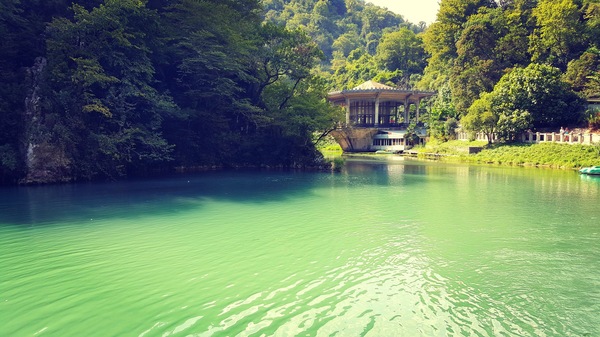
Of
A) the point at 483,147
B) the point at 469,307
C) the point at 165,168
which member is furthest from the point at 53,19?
the point at 483,147

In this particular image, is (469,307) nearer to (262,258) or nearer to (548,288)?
(548,288)

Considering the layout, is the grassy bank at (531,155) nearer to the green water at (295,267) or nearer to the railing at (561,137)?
the railing at (561,137)

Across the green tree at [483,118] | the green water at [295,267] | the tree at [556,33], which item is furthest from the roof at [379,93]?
the green water at [295,267]

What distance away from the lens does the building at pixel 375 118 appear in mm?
64000

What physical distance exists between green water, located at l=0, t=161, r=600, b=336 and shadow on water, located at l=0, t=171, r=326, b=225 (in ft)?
0.51

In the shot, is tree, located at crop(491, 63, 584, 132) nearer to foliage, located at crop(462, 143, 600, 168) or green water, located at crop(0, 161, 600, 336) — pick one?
foliage, located at crop(462, 143, 600, 168)

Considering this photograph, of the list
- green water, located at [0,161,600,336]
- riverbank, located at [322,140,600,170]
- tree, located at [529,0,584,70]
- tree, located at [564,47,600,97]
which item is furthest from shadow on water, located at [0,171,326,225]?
tree, located at [529,0,584,70]

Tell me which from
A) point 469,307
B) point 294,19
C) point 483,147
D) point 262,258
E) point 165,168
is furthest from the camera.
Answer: point 294,19

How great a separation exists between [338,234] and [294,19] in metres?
120

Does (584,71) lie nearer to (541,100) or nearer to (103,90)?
(541,100)

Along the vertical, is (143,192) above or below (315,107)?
below

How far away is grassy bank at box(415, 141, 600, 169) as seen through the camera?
3519 centimetres

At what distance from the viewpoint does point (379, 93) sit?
65.1 meters

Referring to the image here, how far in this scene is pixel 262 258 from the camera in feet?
32.5
